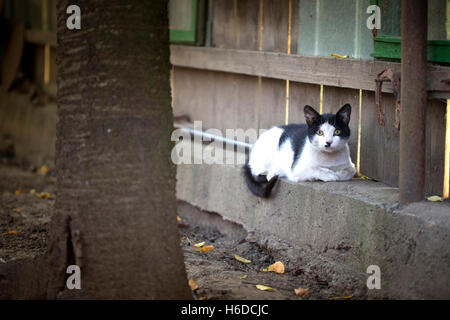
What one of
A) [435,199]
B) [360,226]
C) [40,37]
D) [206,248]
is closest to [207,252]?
[206,248]

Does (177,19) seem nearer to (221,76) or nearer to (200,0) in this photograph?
(200,0)

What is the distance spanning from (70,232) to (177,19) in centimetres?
446

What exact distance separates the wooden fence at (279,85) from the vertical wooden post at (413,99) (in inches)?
6.9

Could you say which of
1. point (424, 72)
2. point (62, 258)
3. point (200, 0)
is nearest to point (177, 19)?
point (200, 0)

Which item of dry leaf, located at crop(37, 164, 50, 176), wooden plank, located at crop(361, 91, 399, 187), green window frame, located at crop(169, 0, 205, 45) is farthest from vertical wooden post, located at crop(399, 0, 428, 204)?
dry leaf, located at crop(37, 164, 50, 176)

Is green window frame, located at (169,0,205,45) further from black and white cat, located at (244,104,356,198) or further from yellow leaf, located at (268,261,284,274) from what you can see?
yellow leaf, located at (268,261,284,274)

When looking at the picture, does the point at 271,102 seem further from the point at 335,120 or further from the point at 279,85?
the point at 335,120

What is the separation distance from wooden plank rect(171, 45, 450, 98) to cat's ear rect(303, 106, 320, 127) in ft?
1.18

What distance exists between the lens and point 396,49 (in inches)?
188

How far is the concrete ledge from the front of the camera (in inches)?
157

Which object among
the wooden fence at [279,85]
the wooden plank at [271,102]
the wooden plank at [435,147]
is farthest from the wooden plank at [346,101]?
the wooden plank at [435,147]

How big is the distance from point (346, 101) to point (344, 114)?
1.34 feet

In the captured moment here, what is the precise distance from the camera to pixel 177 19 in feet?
25.1

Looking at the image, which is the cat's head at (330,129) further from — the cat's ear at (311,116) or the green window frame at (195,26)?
the green window frame at (195,26)
